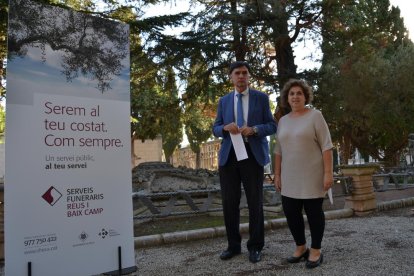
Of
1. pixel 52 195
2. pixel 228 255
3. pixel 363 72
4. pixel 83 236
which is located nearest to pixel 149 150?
pixel 363 72

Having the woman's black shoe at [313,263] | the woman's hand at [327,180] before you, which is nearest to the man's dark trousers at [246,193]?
Result: the woman's black shoe at [313,263]

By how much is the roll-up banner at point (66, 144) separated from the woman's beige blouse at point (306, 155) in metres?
1.45

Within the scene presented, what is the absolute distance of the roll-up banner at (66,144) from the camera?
2889 millimetres

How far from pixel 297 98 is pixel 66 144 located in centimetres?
208

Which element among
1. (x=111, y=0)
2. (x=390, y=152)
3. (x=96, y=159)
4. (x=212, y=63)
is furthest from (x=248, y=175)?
(x=390, y=152)

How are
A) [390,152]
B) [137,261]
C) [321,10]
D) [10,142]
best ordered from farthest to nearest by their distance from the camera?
[390,152] → [321,10] → [137,261] → [10,142]

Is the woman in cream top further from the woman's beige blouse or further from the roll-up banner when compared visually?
the roll-up banner

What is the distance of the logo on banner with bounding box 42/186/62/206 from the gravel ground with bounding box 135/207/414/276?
3.83 feet

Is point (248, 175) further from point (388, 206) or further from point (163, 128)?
point (163, 128)

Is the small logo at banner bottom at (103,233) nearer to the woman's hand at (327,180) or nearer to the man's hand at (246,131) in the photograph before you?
the man's hand at (246,131)

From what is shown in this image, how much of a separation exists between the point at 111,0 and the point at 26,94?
1031cm

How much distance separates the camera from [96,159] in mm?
3309

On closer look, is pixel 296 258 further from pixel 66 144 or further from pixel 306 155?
pixel 66 144

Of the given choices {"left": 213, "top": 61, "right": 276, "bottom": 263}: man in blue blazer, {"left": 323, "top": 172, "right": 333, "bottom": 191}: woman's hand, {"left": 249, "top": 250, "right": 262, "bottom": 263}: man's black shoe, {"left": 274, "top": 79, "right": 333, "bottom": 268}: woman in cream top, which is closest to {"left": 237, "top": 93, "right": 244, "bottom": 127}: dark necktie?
{"left": 213, "top": 61, "right": 276, "bottom": 263}: man in blue blazer
